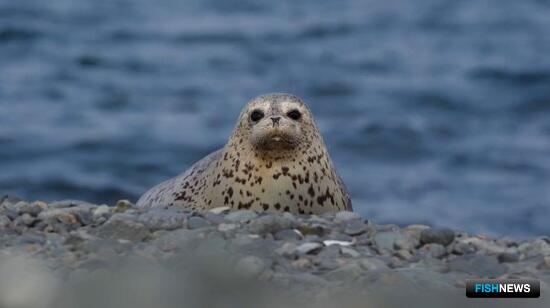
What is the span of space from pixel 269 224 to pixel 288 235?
17cm

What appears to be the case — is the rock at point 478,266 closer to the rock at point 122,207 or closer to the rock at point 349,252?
the rock at point 349,252

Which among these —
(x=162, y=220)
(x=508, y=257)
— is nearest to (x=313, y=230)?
(x=162, y=220)

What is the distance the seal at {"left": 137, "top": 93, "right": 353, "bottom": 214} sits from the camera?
9.61m

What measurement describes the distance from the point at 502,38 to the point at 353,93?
4179 millimetres

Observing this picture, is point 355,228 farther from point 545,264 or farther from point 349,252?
point 545,264

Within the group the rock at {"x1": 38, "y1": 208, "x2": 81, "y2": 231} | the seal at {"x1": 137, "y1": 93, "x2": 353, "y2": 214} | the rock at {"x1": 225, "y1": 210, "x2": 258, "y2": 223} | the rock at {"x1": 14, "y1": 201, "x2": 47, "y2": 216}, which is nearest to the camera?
the rock at {"x1": 38, "y1": 208, "x2": 81, "y2": 231}

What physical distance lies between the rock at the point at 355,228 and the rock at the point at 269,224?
0.26 meters

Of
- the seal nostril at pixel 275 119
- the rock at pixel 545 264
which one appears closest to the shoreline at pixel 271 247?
the rock at pixel 545 264

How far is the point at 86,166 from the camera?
62.1 feet

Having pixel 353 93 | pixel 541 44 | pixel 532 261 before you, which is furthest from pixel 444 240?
pixel 541 44

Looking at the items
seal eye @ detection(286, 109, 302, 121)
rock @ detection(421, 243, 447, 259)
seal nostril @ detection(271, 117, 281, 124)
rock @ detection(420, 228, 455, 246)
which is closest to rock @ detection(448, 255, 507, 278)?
rock @ detection(421, 243, 447, 259)

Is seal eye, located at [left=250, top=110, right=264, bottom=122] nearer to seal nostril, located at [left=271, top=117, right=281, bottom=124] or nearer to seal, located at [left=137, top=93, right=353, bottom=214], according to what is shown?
seal, located at [left=137, top=93, right=353, bottom=214]

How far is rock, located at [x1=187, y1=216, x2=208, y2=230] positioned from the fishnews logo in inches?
56.9

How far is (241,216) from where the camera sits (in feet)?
27.5
